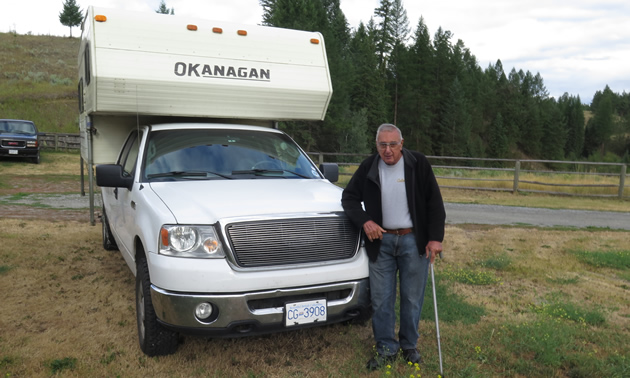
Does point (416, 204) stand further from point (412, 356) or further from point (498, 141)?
point (498, 141)

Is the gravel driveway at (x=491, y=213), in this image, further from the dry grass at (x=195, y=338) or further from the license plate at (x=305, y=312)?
the license plate at (x=305, y=312)

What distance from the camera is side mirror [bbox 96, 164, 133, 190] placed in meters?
4.45

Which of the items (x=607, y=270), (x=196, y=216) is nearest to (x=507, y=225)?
(x=607, y=270)

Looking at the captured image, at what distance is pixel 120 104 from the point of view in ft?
18.4

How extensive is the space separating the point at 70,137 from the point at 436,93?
49.3 meters

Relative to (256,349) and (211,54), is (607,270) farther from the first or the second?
(211,54)

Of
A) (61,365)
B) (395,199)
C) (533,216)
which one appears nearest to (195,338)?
(61,365)

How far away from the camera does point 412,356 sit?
384cm

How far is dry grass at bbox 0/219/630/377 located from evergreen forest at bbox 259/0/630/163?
3114 cm

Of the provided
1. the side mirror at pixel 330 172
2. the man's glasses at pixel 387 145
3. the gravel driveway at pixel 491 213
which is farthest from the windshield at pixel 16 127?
the man's glasses at pixel 387 145

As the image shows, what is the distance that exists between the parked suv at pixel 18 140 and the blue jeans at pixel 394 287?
2169 centimetres

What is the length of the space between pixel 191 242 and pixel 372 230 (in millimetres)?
1287

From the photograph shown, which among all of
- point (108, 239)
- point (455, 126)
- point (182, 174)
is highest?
point (455, 126)

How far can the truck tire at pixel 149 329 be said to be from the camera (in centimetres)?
376
